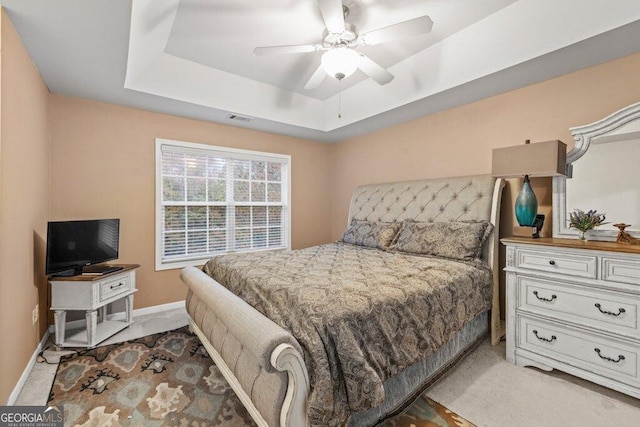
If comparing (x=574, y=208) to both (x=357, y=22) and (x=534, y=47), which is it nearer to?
(x=534, y=47)

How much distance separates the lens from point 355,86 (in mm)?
3674

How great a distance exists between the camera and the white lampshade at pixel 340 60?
2.06 meters

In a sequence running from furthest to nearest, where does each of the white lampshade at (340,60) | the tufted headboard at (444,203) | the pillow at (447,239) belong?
the tufted headboard at (444,203), the pillow at (447,239), the white lampshade at (340,60)

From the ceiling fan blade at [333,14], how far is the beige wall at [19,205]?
1842 mm

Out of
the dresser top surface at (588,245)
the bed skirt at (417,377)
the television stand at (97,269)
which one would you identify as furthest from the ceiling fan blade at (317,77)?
the television stand at (97,269)

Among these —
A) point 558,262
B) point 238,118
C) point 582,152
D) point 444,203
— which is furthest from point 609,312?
point 238,118

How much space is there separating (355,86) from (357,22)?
1.29 metres

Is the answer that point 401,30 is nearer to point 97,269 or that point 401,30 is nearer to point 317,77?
point 317,77

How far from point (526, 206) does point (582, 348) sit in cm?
110

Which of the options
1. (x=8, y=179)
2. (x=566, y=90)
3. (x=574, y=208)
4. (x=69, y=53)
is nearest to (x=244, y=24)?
(x=69, y=53)

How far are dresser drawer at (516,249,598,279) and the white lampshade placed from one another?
1936mm

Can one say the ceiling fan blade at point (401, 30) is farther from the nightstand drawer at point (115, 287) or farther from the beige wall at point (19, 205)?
the nightstand drawer at point (115, 287)

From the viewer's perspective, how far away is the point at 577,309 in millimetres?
1986

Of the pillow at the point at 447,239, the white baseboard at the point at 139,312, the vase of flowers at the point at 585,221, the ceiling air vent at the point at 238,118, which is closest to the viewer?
the vase of flowers at the point at 585,221
